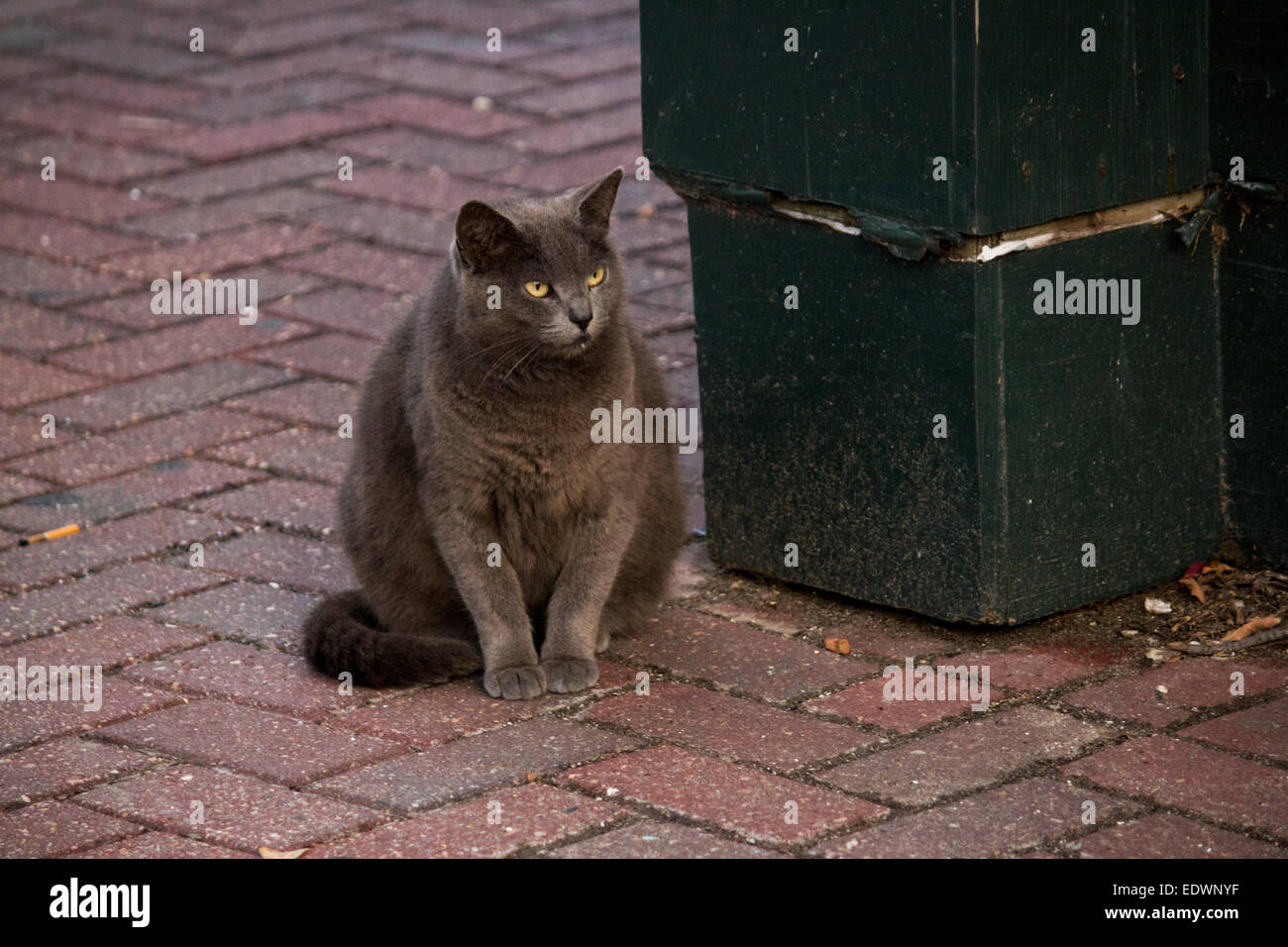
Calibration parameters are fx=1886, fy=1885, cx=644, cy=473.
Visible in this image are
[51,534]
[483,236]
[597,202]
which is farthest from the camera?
[51,534]

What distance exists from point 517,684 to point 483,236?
0.86 m

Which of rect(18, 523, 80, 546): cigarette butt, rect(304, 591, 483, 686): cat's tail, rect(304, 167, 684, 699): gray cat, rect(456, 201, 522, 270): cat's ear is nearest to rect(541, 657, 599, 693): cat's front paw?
rect(304, 167, 684, 699): gray cat

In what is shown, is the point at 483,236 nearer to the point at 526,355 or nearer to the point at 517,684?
the point at 526,355

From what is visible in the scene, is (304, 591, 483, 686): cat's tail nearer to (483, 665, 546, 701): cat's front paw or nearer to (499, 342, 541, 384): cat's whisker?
(483, 665, 546, 701): cat's front paw

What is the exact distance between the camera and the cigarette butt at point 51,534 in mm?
4328

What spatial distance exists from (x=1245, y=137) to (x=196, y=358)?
299 cm

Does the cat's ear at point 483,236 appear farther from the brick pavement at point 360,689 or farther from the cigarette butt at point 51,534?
the cigarette butt at point 51,534

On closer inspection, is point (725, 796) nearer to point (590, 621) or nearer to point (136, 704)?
point (590, 621)

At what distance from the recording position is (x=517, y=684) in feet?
11.9

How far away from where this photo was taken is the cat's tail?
3.62 m

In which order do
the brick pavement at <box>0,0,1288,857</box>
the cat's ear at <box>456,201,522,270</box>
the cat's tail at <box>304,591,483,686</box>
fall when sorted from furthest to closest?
the cat's tail at <box>304,591,483,686</box> → the cat's ear at <box>456,201,522,270</box> → the brick pavement at <box>0,0,1288,857</box>

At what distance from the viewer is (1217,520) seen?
3988mm

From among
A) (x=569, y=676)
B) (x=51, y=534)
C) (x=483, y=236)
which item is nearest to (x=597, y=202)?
(x=483, y=236)

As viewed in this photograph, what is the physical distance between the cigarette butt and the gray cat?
839mm
